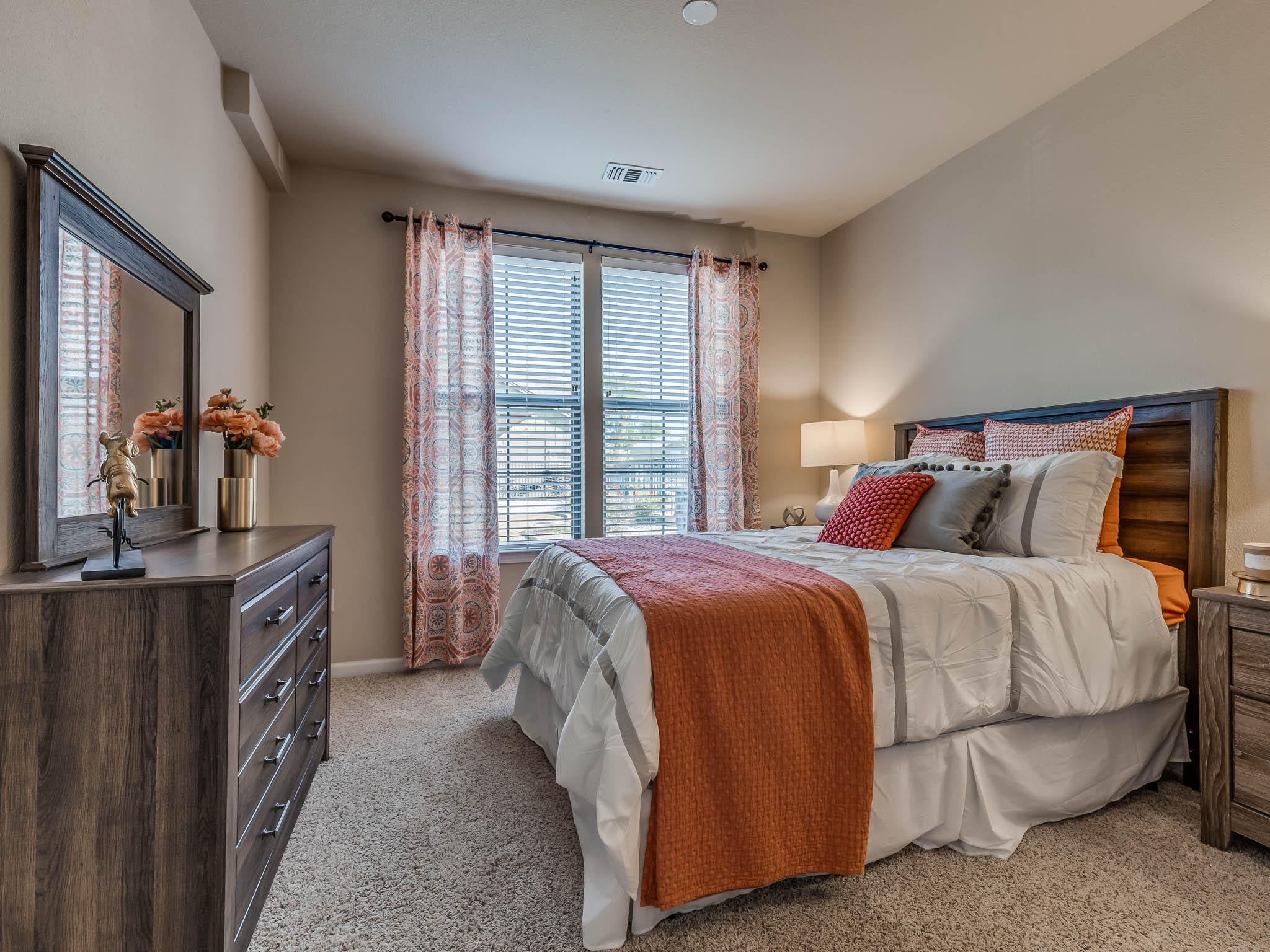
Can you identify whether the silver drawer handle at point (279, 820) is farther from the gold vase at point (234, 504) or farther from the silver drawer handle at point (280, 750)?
the gold vase at point (234, 504)

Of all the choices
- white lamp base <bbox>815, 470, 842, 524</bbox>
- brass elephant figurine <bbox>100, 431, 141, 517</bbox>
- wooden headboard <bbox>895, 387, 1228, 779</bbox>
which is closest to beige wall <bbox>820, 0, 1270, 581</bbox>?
wooden headboard <bbox>895, 387, 1228, 779</bbox>

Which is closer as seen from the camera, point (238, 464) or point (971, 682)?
point (971, 682)

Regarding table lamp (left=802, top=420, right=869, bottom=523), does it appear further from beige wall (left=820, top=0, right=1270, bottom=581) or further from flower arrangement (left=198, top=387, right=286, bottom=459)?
flower arrangement (left=198, top=387, right=286, bottom=459)

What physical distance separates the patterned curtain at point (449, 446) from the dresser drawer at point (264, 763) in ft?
5.42

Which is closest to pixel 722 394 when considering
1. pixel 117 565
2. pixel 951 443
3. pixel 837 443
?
pixel 837 443

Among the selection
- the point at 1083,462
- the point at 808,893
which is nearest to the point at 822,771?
the point at 808,893

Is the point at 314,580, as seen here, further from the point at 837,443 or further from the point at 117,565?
the point at 837,443

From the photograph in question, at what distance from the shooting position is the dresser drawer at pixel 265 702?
1.31m

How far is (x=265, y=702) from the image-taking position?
147 centimetres

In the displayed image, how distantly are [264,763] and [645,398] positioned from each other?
2991mm

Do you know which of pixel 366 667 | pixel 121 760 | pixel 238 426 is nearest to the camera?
pixel 121 760

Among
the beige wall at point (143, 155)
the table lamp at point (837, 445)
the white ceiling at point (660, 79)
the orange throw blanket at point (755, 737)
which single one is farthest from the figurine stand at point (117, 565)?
the table lamp at point (837, 445)

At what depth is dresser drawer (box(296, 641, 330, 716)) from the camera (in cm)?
190

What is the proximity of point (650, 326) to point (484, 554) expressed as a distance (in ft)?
5.83
